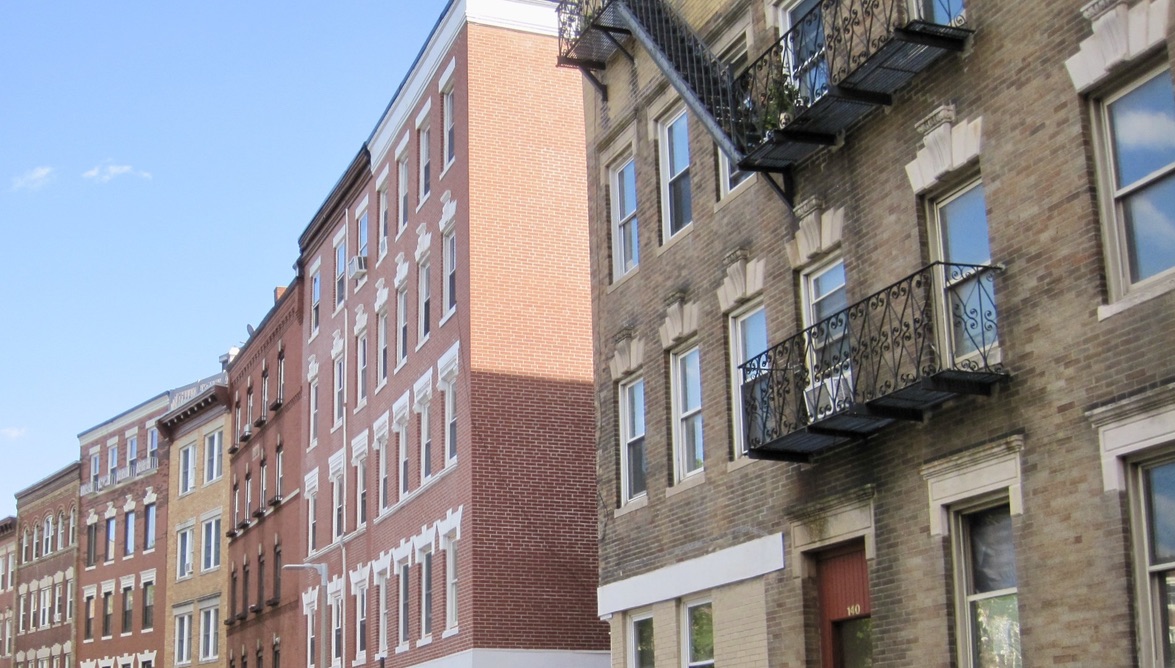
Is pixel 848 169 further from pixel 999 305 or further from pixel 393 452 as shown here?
pixel 393 452

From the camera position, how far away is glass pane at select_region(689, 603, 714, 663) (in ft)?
61.2

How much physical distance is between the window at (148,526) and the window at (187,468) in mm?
3831

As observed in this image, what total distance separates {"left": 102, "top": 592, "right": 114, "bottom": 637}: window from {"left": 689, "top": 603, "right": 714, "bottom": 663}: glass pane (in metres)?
51.5

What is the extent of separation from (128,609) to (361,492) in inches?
1203

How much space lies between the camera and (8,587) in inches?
3150

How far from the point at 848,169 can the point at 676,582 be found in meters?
6.25

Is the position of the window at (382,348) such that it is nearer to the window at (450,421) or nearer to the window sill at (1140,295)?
the window at (450,421)

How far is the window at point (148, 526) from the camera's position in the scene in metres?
62.9

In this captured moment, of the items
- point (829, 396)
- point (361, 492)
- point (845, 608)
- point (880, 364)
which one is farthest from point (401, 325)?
point (880, 364)

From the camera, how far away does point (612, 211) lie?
74.0 ft

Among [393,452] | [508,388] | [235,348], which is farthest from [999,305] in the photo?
[235,348]

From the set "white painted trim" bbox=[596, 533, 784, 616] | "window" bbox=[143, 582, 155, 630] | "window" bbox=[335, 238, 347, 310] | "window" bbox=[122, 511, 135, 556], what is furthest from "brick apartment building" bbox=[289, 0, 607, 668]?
"window" bbox=[122, 511, 135, 556]

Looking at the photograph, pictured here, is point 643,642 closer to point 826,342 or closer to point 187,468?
point 826,342

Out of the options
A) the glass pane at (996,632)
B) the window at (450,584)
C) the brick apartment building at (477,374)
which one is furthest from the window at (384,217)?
the glass pane at (996,632)
